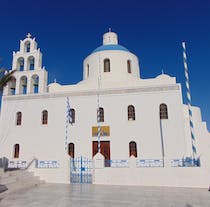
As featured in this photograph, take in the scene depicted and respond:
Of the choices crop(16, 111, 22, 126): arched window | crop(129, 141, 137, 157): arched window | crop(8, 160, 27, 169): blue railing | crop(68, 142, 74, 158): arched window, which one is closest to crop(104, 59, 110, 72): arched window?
crop(129, 141, 137, 157): arched window

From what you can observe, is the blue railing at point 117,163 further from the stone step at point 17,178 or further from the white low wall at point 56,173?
the stone step at point 17,178

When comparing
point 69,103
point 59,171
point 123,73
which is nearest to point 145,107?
point 123,73

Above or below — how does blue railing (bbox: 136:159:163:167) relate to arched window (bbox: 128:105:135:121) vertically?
below

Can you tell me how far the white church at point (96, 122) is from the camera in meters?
12.7

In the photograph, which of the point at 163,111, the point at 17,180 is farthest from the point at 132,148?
the point at 17,180

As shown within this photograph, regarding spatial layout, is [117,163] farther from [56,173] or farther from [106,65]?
[106,65]

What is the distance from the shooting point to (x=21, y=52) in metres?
16.8

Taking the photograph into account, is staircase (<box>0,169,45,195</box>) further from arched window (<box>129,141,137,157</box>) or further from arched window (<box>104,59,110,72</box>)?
arched window (<box>104,59,110,72</box>)

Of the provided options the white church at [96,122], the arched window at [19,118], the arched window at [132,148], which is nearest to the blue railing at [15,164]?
the white church at [96,122]

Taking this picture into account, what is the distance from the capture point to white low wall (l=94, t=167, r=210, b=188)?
9.59 m

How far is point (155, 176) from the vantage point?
10031 millimetres

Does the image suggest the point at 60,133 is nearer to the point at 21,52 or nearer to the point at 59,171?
the point at 59,171

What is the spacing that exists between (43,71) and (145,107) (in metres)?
8.87

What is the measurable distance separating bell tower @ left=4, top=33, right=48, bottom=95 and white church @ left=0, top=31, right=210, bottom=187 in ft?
0.26
